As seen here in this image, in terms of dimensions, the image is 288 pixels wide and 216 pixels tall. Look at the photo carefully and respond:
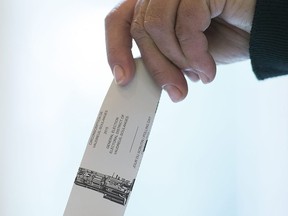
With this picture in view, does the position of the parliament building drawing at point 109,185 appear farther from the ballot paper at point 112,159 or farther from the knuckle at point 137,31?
the knuckle at point 137,31

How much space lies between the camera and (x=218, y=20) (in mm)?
524

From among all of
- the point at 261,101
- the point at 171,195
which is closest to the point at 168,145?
the point at 171,195

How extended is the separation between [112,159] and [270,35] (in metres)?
0.21

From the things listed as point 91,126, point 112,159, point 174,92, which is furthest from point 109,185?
point 91,126

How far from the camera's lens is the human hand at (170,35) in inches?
17.4

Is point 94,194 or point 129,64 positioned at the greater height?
point 129,64

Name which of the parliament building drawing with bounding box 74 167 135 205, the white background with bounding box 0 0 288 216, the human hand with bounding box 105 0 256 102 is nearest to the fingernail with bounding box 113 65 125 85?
the human hand with bounding box 105 0 256 102

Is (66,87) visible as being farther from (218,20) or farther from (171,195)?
(218,20)

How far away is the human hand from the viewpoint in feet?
1.45

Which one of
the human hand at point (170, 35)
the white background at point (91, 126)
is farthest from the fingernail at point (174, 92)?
the white background at point (91, 126)

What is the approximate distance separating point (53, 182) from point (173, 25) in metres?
0.60

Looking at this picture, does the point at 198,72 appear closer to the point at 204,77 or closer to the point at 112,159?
the point at 204,77

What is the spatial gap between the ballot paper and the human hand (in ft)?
0.12

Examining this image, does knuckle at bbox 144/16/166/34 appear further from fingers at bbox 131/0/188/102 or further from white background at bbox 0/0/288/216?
white background at bbox 0/0/288/216
